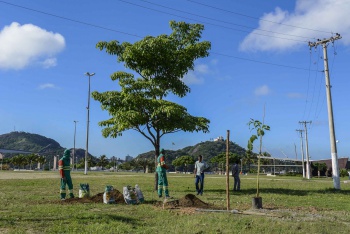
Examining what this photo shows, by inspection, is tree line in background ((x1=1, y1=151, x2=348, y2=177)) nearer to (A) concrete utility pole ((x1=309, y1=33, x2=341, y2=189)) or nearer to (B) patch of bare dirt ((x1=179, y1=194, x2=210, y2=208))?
(A) concrete utility pole ((x1=309, y1=33, x2=341, y2=189))

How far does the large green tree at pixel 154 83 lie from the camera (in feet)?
63.2

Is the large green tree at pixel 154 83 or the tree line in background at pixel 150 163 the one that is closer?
the large green tree at pixel 154 83

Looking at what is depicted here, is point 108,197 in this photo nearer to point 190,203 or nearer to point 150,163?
point 190,203

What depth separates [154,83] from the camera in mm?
19969

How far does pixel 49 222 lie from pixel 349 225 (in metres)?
7.24

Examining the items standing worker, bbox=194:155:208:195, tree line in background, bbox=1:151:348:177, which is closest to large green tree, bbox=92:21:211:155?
standing worker, bbox=194:155:208:195

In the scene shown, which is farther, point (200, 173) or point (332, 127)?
point (332, 127)

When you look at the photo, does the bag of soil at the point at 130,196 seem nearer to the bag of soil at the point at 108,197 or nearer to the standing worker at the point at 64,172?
the bag of soil at the point at 108,197

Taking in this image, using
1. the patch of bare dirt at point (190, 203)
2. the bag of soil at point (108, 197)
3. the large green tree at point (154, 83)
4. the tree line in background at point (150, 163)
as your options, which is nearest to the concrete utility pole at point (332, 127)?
the large green tree at point (154, 83)

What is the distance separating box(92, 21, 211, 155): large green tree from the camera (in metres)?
19.2

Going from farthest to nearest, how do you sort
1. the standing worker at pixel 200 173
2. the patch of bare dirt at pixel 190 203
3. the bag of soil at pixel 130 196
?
the standing worker at pixel 200 173
the bag of soil at pixel 130 196
the patch of bare dirt at pixel 190 203

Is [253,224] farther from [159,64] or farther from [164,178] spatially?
[159,64]

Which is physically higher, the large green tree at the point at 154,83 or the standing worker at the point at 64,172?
the large green tree at the point at 154,83

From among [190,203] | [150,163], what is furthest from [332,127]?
[150,163]
